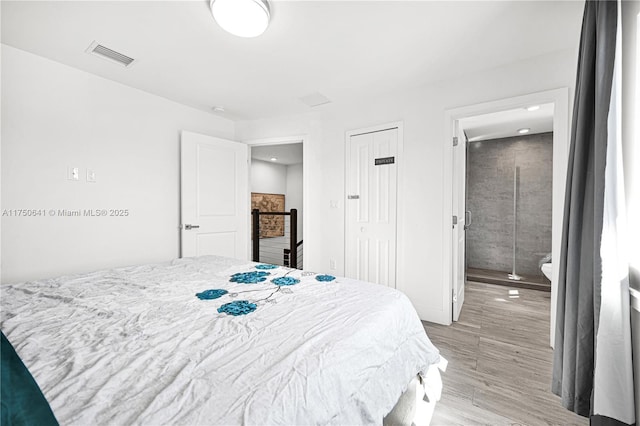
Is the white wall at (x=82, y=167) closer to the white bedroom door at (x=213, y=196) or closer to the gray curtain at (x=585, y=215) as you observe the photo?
the white bedroom door at (x=213, y=196)

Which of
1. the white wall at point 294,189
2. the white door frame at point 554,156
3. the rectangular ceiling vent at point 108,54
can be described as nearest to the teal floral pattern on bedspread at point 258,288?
the white door frame at point 554,156

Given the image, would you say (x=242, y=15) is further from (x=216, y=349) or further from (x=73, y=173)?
(x=73, y=173)

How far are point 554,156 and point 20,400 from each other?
125 inches

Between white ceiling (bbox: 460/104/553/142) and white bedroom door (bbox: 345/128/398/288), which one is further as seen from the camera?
white ceiling (bbox: 460/104/553/142)

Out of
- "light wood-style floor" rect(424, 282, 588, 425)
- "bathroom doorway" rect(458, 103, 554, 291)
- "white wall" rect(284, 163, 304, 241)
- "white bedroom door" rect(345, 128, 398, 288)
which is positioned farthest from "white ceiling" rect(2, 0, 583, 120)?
"white wall" rect(284, 163, 304, 241)

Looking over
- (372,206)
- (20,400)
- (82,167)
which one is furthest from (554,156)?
(82,167)

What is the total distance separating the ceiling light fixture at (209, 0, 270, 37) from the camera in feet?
5.32

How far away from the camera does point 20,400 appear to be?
0.63 meters

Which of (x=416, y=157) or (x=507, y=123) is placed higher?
(x=507, y=123)

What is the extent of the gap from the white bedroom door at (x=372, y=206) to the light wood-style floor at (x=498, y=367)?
32.0 inches

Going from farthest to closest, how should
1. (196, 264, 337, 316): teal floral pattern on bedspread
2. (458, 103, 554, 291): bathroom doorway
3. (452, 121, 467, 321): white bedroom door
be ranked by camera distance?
(458, 103, 554, 291): bathroom doorway, (452, 121, 467, 321): white bedroom door, (196, 264, 337, 316): teal floral pattern on bedspread

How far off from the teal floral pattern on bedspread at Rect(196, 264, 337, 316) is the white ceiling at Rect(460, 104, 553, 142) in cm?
265

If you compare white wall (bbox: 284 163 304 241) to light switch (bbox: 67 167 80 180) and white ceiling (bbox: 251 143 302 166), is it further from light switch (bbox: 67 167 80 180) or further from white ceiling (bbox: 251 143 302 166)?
light switch (bbox: 67 167 80 180)

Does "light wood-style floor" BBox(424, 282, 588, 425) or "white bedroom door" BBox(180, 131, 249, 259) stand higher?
"white bedroom door" BBox(180, 131, 249, 259)
